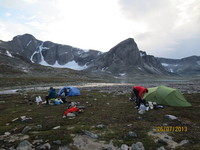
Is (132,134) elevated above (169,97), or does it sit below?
below

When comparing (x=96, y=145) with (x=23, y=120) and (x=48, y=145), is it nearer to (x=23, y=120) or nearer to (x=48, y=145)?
(x=48, y=145)

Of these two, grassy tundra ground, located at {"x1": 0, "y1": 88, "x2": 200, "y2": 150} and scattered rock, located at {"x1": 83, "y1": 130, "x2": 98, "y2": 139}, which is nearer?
grassy tundra ground, located at {"x1": 0, "y1": 88, "x2": 200, "y2": 150}

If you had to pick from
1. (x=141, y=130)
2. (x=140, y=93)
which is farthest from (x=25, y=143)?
(x=140, y=93)

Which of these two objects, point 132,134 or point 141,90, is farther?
point 141,90

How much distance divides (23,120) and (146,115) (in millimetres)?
9117

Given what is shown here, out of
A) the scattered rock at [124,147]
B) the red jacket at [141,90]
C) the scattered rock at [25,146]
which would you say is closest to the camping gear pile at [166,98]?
the red jacket at [141,90]

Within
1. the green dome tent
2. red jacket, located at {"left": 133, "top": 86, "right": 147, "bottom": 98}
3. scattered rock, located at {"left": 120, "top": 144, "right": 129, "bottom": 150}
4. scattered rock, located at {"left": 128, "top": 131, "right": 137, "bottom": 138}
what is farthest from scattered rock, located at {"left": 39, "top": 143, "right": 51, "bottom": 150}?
the green dome tent

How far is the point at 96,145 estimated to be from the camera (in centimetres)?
698

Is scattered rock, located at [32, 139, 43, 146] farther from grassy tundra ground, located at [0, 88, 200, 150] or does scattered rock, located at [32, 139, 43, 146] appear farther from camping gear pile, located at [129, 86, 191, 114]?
camping gear pile, located at [129, 86, 191, 114]

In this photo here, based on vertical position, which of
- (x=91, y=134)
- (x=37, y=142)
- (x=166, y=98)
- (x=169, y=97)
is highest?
(x=169, y=97)

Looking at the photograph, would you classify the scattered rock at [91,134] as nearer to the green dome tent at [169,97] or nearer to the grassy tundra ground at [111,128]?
A: the grassy tundra ground at [111,128]

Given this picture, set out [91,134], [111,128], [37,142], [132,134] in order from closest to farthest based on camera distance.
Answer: [37,142]
[132,134]
[91,134]
[111,128]

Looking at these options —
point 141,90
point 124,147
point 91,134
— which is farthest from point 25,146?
point 141,90

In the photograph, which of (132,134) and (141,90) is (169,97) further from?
(132,134)
